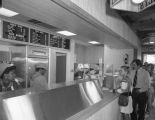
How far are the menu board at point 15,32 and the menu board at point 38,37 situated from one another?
16cm

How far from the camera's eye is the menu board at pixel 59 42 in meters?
5.25

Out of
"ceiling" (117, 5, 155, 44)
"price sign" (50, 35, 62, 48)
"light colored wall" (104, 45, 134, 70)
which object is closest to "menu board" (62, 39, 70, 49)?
"price sign" (50, 35, 62, 48)

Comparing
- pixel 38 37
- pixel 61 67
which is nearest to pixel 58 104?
pixel 38 37

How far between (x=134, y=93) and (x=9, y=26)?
319 cm

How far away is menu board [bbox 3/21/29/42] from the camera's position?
12.7 feet

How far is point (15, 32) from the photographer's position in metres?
4.09

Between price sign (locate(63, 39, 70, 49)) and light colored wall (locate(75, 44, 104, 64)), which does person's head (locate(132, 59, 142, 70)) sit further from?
light colored wall (locate(75, 44, 104, 64))

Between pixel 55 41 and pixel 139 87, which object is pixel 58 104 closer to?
pixel 139 87

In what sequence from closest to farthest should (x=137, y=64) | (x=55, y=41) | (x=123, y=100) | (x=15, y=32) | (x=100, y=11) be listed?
(x=100, y=11)
(x=123, y=100)
(x=137, y=64)
(x=15, y=32)
(x=55, y=41)

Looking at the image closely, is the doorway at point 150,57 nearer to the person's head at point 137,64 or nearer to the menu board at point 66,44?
the menu board at point 66,44

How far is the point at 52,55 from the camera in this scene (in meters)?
5.31

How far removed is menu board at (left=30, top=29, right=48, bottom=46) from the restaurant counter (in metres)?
2.45

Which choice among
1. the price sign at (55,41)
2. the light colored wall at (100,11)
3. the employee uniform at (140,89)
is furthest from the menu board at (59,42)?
the employee uniform at (140,89)

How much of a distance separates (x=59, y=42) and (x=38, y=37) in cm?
100
